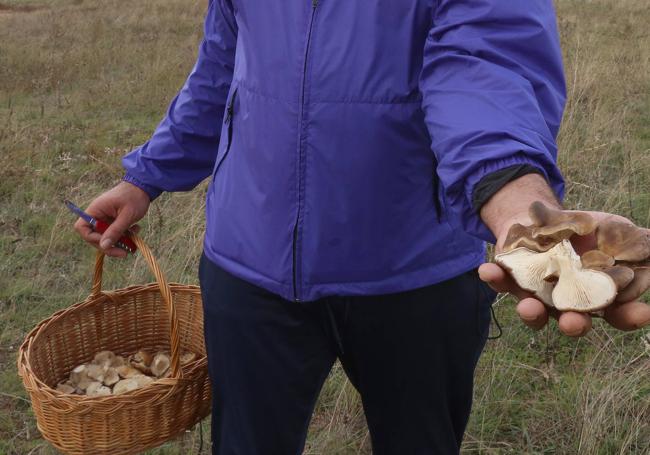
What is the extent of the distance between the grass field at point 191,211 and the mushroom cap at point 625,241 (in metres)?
1.50

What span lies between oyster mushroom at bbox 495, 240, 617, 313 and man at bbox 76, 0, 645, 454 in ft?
0.28

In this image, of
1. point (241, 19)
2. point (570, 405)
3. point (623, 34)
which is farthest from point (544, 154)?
point (623, 34)

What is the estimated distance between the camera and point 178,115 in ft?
6.53

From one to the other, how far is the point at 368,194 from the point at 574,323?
619 mm

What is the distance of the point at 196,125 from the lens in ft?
6.51

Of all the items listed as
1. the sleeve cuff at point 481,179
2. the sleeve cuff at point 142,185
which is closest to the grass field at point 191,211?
the sleeve cuff at point 142,185

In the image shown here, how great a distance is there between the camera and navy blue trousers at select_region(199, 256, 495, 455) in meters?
1.62

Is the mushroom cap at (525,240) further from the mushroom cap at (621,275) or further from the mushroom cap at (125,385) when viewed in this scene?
the mushroom cap at (125,385)

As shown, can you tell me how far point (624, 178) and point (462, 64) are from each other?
3099 millimetres

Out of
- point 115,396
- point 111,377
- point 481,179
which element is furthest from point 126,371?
point 481,179

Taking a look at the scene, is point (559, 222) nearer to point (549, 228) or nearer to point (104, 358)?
point (549, 228)

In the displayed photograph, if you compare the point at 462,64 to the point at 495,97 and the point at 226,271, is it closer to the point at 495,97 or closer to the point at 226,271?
the point at 495,97

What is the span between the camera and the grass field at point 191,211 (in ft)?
8.37

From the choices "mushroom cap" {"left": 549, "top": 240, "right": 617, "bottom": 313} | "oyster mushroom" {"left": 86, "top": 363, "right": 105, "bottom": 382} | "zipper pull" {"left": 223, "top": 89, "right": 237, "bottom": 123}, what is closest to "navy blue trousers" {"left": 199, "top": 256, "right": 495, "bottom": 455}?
"zipper pull" {"left": 223, "top": 89, "right": 237, "bottom": 123}
